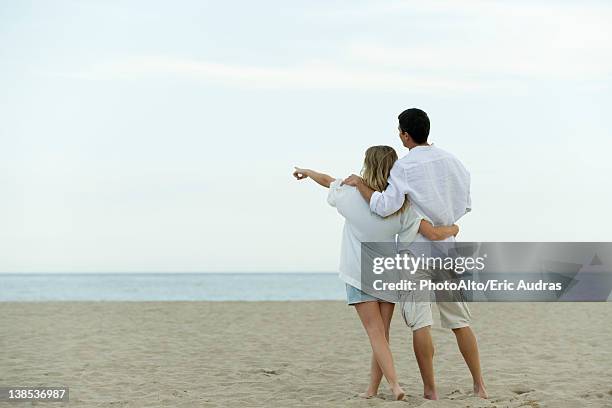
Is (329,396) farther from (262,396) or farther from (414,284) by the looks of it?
(414,284)

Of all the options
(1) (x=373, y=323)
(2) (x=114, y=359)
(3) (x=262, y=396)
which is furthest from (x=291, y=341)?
(1) (x=373, y=323)

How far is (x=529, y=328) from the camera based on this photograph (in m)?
10.7

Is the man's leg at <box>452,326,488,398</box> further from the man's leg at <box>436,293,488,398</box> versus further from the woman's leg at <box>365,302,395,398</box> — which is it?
the woman's leg at <box>365,302,395,398</box>

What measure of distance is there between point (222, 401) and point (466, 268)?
1.86m

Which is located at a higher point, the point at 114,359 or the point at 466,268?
the point at 466,268

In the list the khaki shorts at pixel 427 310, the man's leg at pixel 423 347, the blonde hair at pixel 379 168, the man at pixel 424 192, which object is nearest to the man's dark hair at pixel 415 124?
the man at pixel 424 192

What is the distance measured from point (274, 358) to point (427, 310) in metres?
3.14

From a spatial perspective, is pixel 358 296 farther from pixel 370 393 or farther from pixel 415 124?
pixel 415 124

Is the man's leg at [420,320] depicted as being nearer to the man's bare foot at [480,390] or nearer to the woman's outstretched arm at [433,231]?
the woman's outstretched arm at [433,231]

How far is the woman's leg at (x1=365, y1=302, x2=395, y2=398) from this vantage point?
506 centimetres

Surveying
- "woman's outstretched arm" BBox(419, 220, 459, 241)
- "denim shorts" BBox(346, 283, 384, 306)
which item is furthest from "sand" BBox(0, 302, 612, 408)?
"woman's outstretched arm" BBox(419, 220, 459, 241)

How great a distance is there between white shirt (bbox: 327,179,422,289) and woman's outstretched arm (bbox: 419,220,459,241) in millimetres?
45

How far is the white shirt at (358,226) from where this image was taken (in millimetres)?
4867

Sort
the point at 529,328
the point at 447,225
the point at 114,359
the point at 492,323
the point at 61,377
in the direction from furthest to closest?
the point at 492,323 < the point at 529,328 < the point at 114,359 < the point at 61,377 < the point at 447,225
